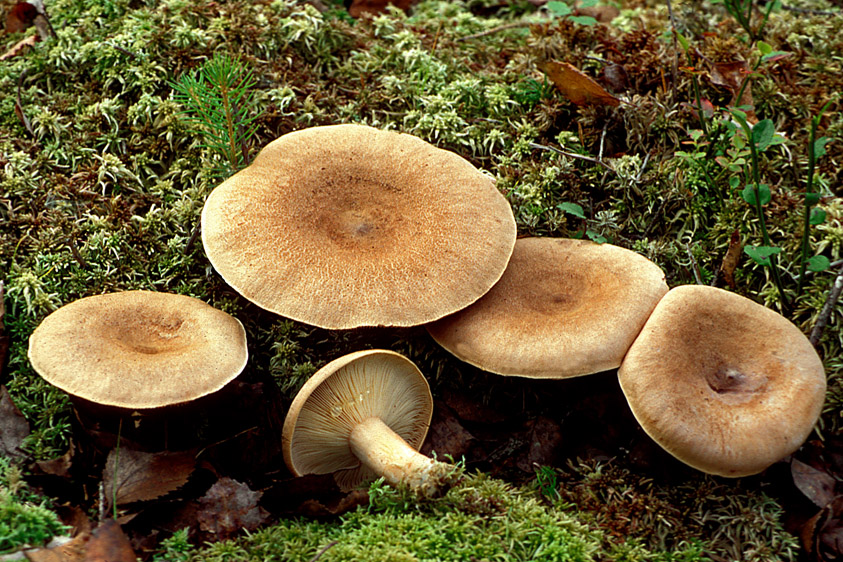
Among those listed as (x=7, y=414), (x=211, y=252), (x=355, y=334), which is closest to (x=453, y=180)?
(x=355, y=334)

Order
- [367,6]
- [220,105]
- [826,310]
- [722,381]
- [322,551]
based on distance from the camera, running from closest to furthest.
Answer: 1. [322,551]
2. [722,381]
3. [826,310]
4. [220,105]
5. [367,6]

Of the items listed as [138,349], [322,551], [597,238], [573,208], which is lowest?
[322,551]

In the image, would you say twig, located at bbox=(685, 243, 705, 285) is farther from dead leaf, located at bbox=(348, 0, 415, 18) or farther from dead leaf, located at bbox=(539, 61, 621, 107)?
dead leaf, located at bbox=(348, 0, 415, 18)

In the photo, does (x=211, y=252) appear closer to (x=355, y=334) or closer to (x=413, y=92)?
(x=355, y=334)

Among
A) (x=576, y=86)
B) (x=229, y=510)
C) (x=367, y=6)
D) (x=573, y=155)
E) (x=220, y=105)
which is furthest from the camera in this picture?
(x=367, y=6)

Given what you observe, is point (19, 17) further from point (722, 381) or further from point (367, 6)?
point (722, 381)

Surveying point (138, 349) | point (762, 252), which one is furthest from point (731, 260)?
point (138, 349)
